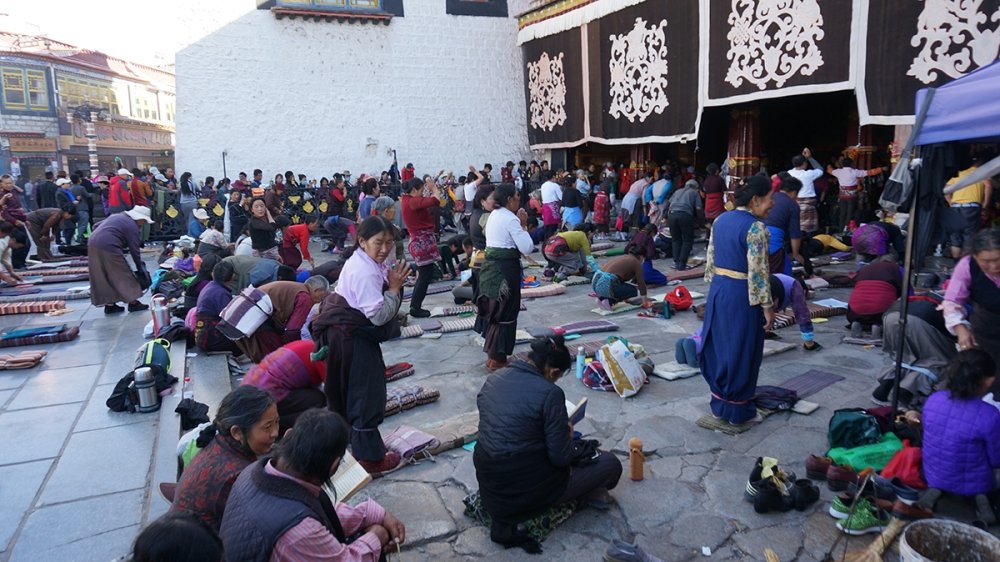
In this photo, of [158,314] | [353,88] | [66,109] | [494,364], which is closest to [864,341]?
[494,364]

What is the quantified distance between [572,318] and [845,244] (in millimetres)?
5942

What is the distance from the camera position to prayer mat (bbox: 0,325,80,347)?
6.45 metres

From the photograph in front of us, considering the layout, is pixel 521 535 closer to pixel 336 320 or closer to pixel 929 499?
pixel 336 320

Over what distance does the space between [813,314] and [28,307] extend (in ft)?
30.9

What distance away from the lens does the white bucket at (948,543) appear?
8.13ft

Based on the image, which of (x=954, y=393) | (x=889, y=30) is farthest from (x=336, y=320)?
(x=889, y=30)

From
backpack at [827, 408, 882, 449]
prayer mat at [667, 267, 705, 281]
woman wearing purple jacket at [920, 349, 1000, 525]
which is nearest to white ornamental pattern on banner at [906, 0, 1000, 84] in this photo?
prayer mat at [667, 267, 705, 281]

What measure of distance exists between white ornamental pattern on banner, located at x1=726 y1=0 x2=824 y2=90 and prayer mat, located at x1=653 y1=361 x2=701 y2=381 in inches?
237

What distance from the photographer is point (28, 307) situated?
313 inches

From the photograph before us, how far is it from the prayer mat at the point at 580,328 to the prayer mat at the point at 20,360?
4.72 meters

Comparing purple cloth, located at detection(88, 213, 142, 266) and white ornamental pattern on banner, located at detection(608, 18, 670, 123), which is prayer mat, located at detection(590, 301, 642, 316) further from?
white ornamental pattern on banner, located at detection(608, 18, 670, 123)

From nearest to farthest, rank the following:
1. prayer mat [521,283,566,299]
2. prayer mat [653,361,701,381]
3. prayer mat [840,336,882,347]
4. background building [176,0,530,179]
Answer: prayer mat [653,361,701,381], prayer mat [840,336,882,347], prayer mat [521,283,566,299], background building [176,0,530,179]

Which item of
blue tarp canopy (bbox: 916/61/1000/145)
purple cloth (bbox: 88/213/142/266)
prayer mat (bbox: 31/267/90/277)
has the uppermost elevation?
blue tarp canopy (bbox: 916/61/1000/145)

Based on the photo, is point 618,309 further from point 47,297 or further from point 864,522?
point 47,297
